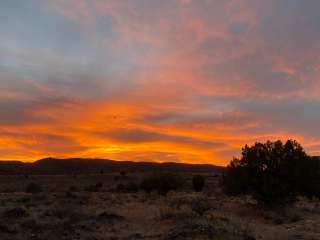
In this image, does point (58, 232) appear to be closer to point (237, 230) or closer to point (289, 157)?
point (237, 230)

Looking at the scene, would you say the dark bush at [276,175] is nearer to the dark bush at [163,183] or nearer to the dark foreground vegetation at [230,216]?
the dark foreground vegetation at [230,216]

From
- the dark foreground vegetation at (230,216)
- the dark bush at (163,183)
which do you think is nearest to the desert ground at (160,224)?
the dark foreground vegetation at (230,216)

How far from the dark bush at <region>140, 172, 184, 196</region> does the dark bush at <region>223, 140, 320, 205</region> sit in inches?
773

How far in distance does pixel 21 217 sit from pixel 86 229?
6.54 meters

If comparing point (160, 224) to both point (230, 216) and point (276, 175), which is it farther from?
point (276, 175)

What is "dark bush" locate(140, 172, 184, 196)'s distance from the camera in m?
54.5

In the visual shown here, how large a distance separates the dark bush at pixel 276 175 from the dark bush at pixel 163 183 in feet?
64.4

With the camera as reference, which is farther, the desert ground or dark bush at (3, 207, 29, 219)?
dark bush at (3, 207, 29, 219)

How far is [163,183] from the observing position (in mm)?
54781

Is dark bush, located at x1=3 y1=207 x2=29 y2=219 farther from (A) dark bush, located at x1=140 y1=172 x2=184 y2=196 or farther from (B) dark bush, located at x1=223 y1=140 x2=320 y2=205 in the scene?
(A) dark bush, located at x1=140 y1=172 x2=184 y2=196

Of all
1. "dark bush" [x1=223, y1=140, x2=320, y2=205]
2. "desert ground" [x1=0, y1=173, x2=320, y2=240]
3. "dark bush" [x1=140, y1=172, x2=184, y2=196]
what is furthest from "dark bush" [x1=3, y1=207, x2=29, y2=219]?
"dark bush" [x1=140, y1=172, x2=184, y2=196]

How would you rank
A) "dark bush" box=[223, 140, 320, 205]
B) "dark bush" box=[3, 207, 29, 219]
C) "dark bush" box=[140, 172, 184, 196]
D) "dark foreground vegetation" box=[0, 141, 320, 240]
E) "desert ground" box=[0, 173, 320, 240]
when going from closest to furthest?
"desert ground" box=[0, 173, 320, 240] → "dark foreground vegetation" box=[0, 141, 320, 240] → "dark bush" box=[3, 207, 29, 219] → "dark bush" box=[223, 140, 320, 205] → "dark bush" box=[140, 172, 184, 196]

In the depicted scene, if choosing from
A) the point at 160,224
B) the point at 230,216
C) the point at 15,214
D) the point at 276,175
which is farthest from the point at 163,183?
the point at 160,224

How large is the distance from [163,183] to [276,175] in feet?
72.0
